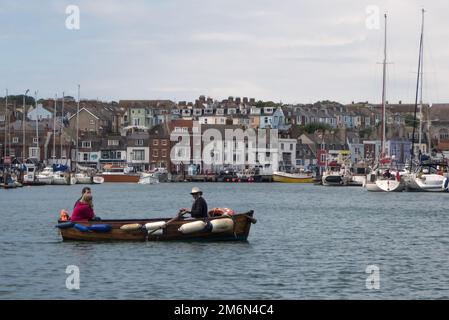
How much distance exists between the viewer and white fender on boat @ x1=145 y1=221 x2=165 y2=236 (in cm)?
4609

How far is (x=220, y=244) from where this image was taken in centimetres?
4616

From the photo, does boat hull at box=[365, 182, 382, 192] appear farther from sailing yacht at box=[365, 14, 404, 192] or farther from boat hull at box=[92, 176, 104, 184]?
boat hull at box=[92, 176, 104, 184]

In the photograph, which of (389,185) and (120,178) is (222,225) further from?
(120,178)

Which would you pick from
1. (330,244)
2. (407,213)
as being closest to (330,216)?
(407,213)

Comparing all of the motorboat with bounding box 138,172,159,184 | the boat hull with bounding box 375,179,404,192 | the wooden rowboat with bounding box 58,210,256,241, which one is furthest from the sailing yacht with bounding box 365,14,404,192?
the wooden rowboat with bounding box 58,210,256,241

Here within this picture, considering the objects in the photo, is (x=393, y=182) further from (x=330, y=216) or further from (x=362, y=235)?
(x=362, y=235)

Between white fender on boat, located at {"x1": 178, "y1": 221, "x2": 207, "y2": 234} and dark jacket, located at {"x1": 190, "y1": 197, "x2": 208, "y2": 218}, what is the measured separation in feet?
1.12

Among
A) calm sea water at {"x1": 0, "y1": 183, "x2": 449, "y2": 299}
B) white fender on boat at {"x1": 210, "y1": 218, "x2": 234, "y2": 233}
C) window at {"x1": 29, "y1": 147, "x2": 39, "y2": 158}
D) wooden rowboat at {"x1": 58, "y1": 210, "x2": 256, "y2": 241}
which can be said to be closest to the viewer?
calm sea water at {"x1": 0, "y1": 183, "x2": 449, "y2": 299}

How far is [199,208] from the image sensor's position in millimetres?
45125

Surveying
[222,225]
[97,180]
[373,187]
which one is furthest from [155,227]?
[97,180]

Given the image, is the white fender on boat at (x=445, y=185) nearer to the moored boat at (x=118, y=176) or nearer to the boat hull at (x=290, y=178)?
the boat hull at (x=290, y=178)

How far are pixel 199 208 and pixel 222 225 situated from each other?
1306mm
